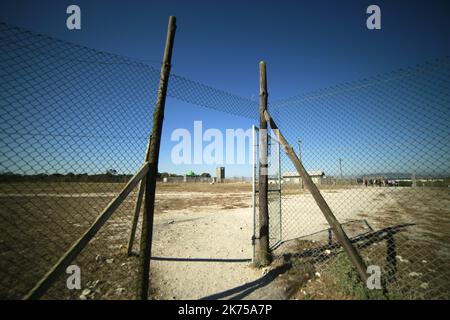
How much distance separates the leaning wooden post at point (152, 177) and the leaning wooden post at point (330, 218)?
79.3 inches

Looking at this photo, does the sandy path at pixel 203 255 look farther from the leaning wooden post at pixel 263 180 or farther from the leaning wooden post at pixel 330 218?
the leaning wooden post at pixel 330 218

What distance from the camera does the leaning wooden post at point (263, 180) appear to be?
4215 millimetres

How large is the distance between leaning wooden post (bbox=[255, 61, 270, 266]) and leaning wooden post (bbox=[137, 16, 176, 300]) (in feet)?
6.96

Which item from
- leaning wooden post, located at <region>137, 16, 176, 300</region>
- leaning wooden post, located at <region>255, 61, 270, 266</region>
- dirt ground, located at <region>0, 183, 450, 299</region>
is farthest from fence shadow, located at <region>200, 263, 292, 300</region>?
leaning wooden post, located at <region>137, 16, 176, 300</region>

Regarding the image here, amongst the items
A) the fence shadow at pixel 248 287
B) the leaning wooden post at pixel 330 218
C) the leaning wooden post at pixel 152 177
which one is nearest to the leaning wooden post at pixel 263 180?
the fence shadow at pixel 248 287

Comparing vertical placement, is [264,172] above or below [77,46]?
below

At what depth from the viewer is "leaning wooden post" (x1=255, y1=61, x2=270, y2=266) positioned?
Answer: 4.21 meters

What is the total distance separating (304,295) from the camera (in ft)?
10.4

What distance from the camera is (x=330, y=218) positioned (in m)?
3.17

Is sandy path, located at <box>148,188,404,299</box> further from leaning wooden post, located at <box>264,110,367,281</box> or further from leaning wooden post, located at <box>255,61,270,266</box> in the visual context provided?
leaning wooden post, located at <box>264,110,367,281</box>

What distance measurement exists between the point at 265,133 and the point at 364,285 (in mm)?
3023

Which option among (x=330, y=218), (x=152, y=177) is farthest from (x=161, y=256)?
(x=330, y=218)
